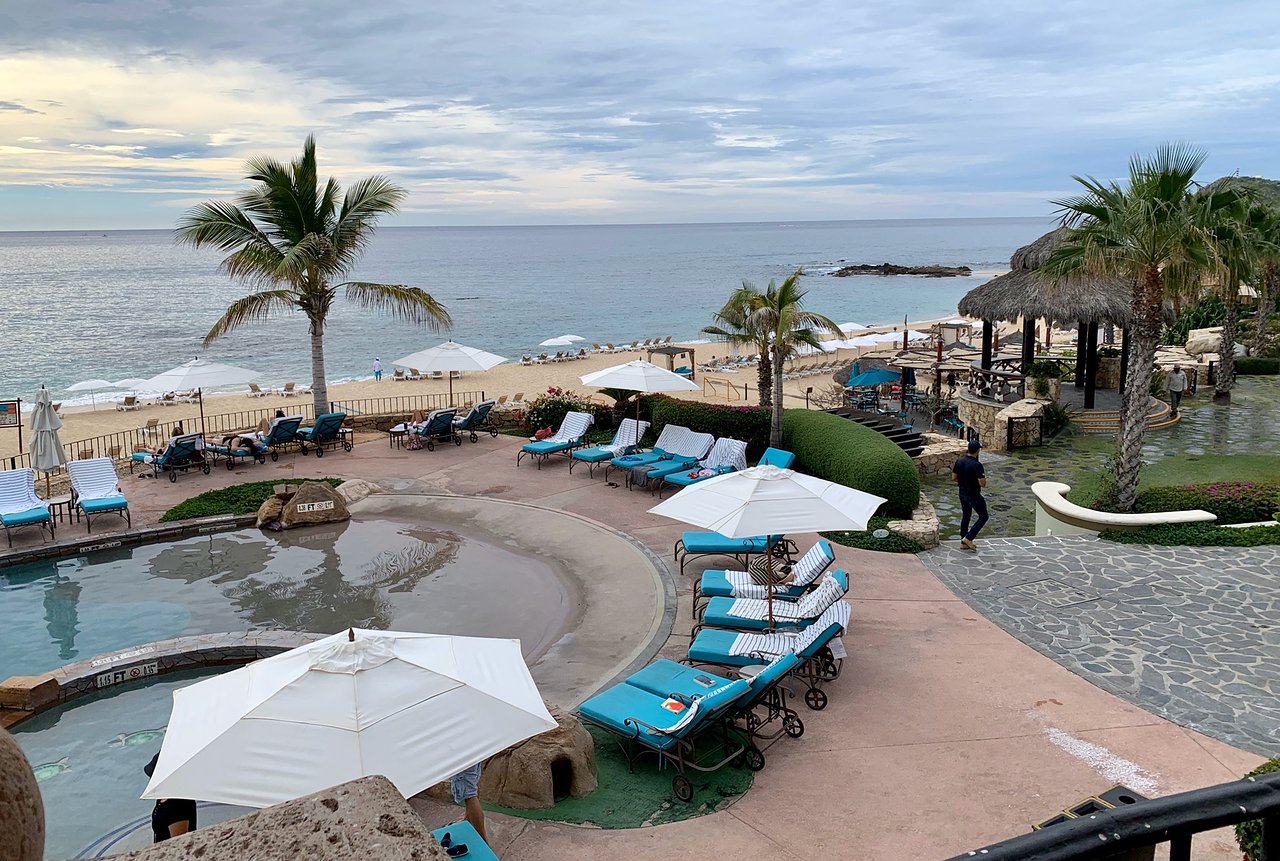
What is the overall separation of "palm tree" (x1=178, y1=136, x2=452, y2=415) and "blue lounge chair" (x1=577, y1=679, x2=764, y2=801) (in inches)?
550

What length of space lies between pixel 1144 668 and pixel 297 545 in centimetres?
1140

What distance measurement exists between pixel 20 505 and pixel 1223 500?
18329 millimetres

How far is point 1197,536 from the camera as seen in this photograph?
1273cm

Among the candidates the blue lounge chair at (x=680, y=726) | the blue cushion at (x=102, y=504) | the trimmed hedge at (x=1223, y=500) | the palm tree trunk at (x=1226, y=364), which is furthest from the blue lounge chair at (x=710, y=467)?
the palm tree trunk at (x=1226, y=364)

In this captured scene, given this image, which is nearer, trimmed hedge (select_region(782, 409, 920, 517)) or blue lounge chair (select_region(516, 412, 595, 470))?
trimmed hedge (select_region(782, 409, 920, 517))

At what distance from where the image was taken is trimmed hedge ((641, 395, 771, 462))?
1820 cm

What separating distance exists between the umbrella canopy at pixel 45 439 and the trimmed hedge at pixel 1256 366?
3110cm

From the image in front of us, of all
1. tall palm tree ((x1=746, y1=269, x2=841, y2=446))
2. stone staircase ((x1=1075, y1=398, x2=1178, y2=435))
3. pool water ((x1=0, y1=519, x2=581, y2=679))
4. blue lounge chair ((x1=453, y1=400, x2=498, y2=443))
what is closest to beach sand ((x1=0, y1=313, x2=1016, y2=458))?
blue lounge chair ((x1=453, y1=400, x2=498, y2=443))

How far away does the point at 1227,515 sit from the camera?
13461 millimetres

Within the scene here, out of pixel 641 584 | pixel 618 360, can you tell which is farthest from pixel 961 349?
pixel 641 584

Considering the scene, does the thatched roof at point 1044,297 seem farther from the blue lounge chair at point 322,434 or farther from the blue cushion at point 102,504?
the blue cushion at point 102,504

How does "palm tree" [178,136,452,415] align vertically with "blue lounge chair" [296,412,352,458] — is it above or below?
above

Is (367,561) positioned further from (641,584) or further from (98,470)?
(98,470)

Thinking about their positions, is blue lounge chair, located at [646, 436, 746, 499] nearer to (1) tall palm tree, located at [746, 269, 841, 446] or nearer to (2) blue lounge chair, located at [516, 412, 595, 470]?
(1) tall palm tree, located at [746, 269, 841, 446]
